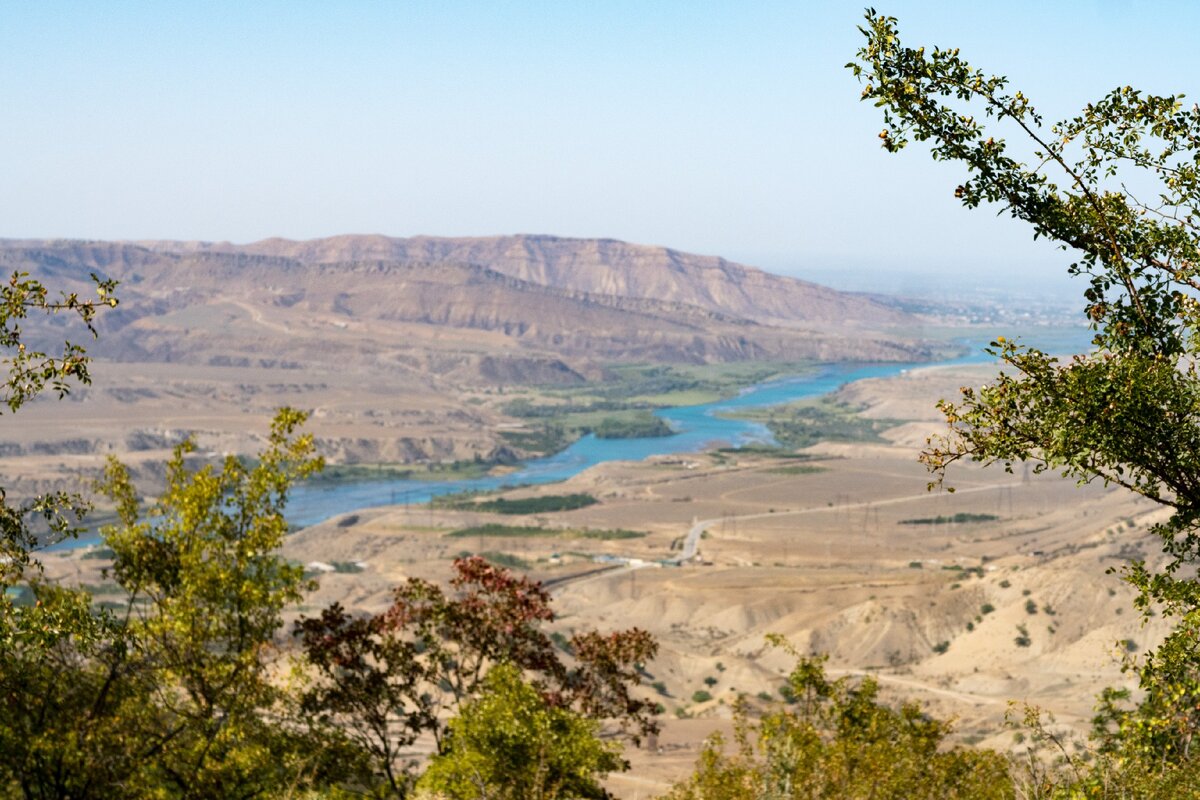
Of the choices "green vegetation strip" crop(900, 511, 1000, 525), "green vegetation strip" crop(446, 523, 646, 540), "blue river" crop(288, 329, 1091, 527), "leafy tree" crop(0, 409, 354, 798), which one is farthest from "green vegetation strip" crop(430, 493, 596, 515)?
"leafy tree" crop(0, 409, 354, 798)

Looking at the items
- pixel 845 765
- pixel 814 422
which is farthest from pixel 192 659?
pixel 814 422

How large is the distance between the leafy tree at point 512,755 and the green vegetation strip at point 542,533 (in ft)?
279

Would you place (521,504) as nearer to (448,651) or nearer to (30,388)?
(448,651)

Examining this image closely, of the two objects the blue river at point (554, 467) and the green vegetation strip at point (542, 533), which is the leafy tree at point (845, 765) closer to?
the green vegetation strip at point (542, 533)

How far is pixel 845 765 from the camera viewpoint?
1336 cm

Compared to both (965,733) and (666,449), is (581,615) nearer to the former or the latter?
(965,733)

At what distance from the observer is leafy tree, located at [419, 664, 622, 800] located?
12.5 metres

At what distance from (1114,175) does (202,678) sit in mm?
9240

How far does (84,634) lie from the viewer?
8.39 meters

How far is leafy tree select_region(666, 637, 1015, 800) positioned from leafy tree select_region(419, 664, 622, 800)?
4.66 ft

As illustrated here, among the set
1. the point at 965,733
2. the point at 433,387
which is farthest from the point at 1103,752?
the point at 433,387

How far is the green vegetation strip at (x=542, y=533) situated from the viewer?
9850 centimetres

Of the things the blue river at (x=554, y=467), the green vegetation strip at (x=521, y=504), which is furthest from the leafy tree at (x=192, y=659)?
the blue river at (x=554, y=467)

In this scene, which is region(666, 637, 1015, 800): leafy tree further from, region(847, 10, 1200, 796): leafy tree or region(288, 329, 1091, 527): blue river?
region(288, 329, 1091, 527): blue river
